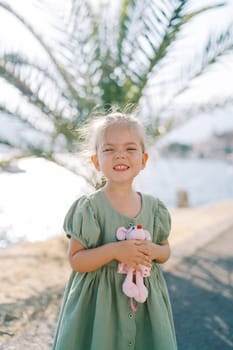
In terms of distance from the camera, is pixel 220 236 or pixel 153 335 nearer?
pixel 153 335

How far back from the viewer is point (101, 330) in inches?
83.9

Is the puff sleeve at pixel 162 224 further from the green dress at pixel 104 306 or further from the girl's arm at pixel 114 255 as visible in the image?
the girl's arm at pixel 114 255

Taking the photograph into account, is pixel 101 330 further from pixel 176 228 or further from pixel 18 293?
pixel 176 228

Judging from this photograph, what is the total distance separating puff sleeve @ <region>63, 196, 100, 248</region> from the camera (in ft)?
7.11

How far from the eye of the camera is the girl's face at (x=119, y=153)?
2.20 m

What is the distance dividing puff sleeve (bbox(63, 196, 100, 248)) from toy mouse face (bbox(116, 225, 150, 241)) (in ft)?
0.34

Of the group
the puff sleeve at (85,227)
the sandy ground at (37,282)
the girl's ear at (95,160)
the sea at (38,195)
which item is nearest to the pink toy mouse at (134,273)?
the puff sleeve at (85,227)

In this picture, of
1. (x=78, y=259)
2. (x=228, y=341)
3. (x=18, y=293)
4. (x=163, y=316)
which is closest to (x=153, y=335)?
(x=163, y=316)

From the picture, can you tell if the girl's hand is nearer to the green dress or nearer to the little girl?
the little girl

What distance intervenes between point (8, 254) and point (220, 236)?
3.01 m

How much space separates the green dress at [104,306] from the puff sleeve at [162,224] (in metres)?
0.07

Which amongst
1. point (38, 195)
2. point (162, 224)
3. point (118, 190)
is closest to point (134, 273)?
point (162, 224)

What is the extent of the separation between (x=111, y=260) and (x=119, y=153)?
0.49 meters

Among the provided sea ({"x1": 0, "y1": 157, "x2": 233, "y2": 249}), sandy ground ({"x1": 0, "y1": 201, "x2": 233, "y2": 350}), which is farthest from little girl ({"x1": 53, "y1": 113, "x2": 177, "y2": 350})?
sea ({"x1": 0, "y1": 157, "x2": 233, "y2": 249})
